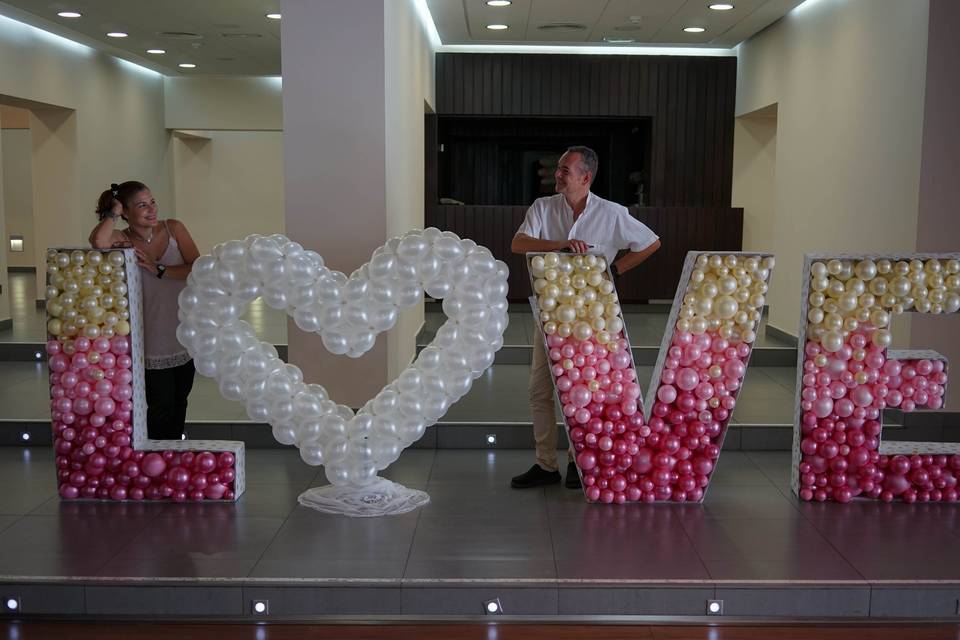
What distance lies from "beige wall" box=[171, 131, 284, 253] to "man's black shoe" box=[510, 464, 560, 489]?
35.9ft

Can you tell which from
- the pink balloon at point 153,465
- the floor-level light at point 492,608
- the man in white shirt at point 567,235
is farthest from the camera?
the man in white shirt at point 567,235

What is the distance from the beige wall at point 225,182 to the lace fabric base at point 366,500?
1098 cm

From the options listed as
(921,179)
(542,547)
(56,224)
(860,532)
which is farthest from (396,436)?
(56,224)

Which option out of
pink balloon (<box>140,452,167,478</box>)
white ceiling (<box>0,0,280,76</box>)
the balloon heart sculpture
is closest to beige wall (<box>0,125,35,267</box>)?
white ceiling (<box>0,0,280,76</box>)

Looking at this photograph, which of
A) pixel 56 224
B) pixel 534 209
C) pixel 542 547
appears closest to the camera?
pixel 542 547

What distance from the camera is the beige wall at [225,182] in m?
14.6

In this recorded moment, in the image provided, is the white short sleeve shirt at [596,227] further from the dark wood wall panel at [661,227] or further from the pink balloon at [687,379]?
the dark wood wall panel at [661,227]

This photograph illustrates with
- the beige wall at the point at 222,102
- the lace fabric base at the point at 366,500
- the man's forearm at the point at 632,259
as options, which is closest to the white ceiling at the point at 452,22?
the beige wall at the point at 222,102

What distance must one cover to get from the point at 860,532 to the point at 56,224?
8.61 m

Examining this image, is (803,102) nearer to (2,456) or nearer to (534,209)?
(534,209)

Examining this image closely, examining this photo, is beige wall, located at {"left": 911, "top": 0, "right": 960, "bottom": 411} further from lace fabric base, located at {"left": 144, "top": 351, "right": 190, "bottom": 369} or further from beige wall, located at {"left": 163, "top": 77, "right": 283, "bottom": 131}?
beige wall, located at {"left": 163, "top": 77, "right": 283, "bottom": 131}

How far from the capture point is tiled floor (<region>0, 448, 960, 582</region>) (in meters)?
3.35

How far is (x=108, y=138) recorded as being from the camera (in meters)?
10.4

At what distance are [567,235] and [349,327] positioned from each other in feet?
3.76
